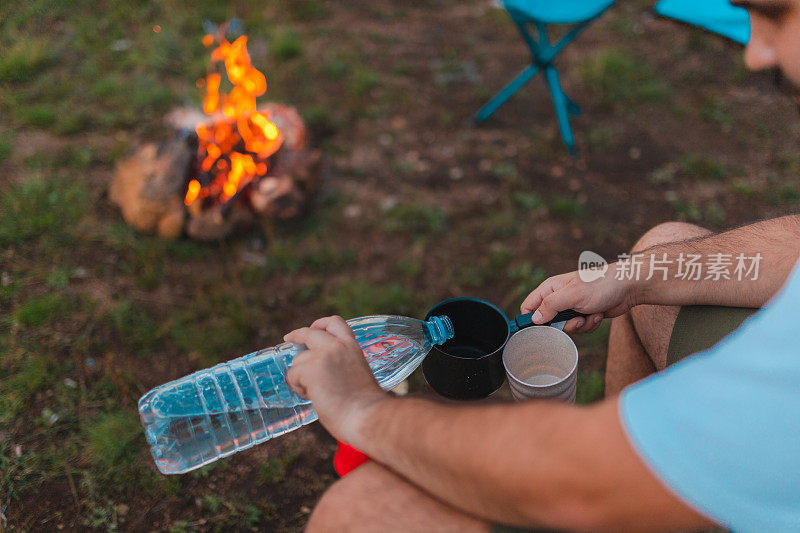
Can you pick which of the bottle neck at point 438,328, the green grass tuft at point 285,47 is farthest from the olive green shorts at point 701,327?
the green grass tuft at point 285,47

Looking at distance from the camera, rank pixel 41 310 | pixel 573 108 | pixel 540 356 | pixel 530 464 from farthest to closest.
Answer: pixel 573 108 → pixel 41 310 → pixel 540 356 → pixel 530 464

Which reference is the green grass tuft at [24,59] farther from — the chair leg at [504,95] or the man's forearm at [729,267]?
the man's forearm at [729,267]

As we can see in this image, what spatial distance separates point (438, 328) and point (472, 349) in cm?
24

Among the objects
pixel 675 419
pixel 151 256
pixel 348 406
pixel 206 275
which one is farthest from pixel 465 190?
pixel 675 419

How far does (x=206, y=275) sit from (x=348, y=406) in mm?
2224

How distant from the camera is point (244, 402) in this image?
2.36m

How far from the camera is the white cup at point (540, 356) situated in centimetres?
188

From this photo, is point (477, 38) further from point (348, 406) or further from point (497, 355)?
point (348, 406)

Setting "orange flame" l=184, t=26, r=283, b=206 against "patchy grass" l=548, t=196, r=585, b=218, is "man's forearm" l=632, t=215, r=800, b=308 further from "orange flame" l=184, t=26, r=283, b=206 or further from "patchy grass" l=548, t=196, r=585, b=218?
"orange flame" l=184, t=26, r=283, b=206

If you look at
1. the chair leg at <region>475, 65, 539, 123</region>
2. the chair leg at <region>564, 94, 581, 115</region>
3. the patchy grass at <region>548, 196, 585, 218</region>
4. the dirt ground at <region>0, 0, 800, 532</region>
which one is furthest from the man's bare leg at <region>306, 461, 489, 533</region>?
the chair leg at <region>564, 94, 581, 115</region>

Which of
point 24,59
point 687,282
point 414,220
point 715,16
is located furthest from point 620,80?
point 24,59

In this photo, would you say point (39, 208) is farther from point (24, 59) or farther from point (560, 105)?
point (560, 105)

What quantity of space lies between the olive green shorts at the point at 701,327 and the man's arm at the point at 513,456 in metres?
0.84

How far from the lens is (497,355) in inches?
72.3
